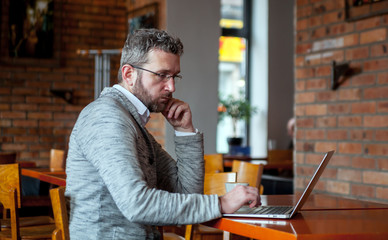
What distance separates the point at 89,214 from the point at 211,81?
11.9 feet

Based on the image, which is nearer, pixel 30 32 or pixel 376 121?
pixel 376 121

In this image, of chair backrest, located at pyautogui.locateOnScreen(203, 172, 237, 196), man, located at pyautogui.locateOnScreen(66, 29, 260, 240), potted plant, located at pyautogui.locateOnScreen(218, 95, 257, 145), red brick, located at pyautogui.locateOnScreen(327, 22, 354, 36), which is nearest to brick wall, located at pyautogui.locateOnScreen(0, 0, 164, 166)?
potted plant, located at pyautogui.locateOnScreen(218, 95, 257, 145)

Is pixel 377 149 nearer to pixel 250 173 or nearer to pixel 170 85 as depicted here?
pixel 250 173

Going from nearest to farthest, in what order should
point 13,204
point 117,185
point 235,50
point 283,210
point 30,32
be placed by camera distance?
point 117,185, point 283,210, point 13,204, point 30,32, point 235,50

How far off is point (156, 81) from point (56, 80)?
4.68 meters

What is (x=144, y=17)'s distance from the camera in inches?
217

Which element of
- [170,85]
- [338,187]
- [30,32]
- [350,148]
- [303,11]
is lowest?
[338,187]

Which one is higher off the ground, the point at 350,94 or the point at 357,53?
the point at 357,53

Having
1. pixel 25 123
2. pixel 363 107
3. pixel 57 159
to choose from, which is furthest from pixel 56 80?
pixel 363 107

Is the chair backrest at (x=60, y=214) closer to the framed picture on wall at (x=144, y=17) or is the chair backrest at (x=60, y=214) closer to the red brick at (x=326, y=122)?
the red brick at (x=326, y=122)

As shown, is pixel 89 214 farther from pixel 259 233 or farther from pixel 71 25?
pixel 71 25

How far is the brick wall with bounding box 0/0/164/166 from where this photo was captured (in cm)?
610

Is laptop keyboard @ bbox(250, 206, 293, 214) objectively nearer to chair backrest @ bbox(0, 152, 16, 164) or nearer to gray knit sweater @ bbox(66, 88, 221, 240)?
gray knit sweater @ bbox(66, 88, 221, 240)

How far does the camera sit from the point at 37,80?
245 inches
